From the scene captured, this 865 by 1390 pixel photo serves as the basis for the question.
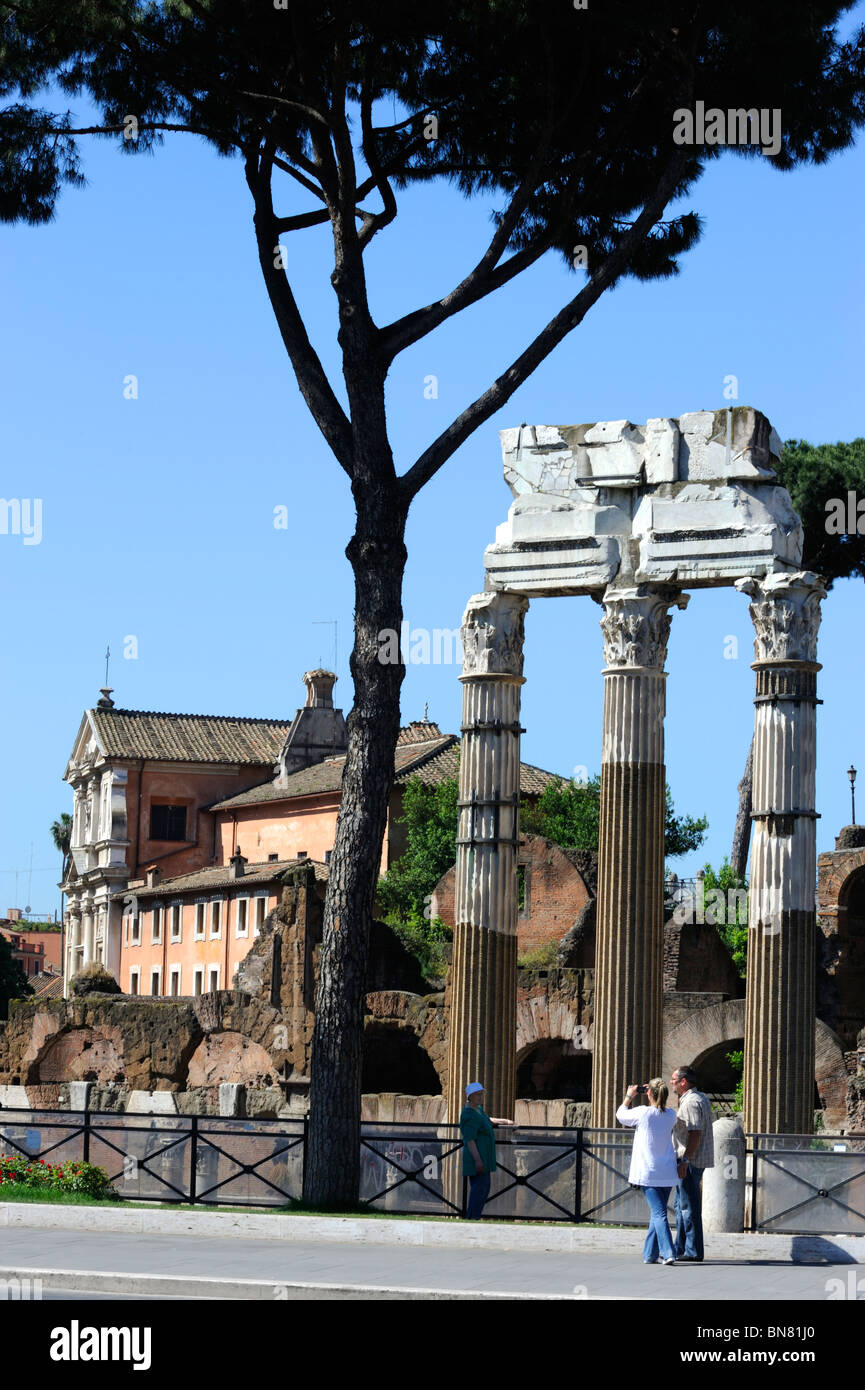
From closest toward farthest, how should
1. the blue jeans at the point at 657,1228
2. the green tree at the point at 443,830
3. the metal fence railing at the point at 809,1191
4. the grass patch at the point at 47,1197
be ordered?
the blue jeans at the point at 657,1228
the metal fence railing at the point at 809,1191
the grass patch at the point at 47,1197
the green tree at the point at 443,830

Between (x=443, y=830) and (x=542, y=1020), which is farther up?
(x=443, y=830)

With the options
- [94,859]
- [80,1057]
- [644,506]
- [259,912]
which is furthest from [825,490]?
[94,859]

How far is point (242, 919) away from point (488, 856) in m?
35.8

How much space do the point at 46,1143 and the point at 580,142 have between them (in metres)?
10.3

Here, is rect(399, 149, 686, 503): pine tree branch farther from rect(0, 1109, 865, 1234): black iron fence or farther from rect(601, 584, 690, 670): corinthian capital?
rect(0, 1109, 865, 1234): black iron fence

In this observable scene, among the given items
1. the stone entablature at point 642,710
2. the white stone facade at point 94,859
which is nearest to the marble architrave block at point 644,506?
the stone entablature at point 642,710

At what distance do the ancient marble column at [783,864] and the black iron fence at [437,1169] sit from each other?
→ 1.45 metres

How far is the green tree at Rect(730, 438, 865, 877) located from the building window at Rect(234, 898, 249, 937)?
1949 cm

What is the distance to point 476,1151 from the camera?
15742mm

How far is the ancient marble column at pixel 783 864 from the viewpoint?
63.5 feet

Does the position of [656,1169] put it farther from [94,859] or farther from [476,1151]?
[94,859]

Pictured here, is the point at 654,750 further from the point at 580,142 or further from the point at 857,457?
the point at 857,457

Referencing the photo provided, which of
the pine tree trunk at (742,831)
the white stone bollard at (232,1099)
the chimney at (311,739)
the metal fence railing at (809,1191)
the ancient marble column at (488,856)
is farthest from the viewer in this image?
the chimney at (311,739)

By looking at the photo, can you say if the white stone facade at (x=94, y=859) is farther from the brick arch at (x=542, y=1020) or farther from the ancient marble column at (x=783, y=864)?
the ancient marble column at (x=783, y=864)
